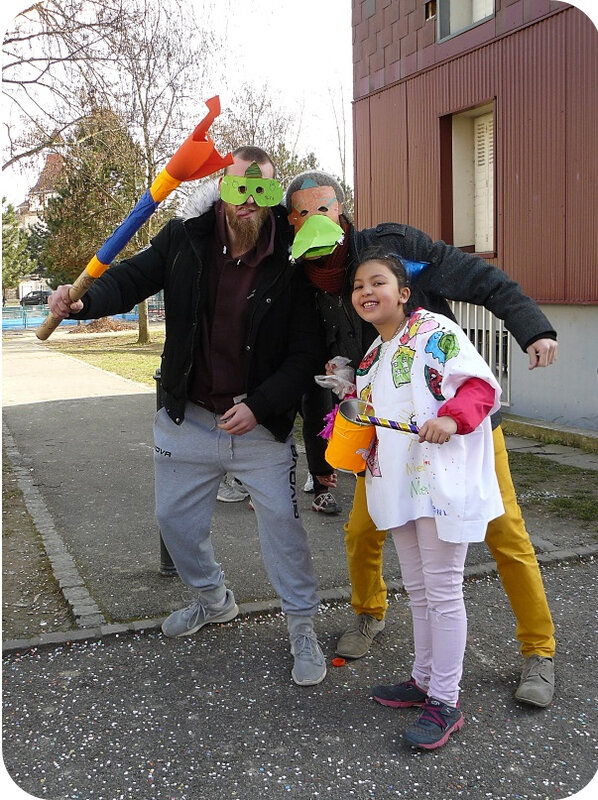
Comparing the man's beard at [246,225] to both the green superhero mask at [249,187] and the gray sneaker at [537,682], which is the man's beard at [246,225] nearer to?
the green superhero mask at [249,187]

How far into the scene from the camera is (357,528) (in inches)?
136

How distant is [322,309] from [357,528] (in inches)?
37.9

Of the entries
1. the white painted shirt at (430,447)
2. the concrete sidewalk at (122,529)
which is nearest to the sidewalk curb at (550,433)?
the concrete sidewalk at (122,529)

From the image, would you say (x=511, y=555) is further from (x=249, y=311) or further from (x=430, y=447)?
(x=249, y=311)

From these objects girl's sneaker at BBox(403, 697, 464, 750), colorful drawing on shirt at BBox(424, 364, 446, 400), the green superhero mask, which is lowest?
girl's sneaker at BBox(403, 697, 464, 750)

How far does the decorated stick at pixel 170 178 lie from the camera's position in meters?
2.96

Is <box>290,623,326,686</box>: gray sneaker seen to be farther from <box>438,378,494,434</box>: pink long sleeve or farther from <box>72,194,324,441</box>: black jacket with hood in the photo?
<box>438,378,494,434</box>: pink long sleeve

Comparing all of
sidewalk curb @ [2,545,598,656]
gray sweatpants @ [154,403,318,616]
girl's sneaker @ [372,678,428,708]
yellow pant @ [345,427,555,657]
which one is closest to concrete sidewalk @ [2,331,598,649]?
sidewalk curb @ [2,545,598,656]

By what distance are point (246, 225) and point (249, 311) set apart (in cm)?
35

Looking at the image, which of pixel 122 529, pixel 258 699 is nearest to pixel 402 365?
pixel 258 699

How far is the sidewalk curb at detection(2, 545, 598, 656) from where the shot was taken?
12.1 ft

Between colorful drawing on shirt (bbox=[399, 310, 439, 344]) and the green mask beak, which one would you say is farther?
the green mask beak

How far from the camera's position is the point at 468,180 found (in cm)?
1126

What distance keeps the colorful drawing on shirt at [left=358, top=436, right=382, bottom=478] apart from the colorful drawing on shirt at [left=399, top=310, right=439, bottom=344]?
16.1 inches
